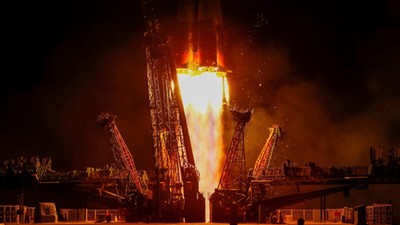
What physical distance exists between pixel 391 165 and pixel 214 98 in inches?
653

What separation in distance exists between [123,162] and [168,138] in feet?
15.7

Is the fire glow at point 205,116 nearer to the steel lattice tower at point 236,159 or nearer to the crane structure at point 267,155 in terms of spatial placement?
the crane structure at point 267,155

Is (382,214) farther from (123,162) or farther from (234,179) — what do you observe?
(123,162)

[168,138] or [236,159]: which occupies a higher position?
[168,138]

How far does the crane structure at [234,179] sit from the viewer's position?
61.6 m

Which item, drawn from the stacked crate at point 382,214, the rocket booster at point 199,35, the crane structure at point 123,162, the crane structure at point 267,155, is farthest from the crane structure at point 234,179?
the stacked crate at point 382,214

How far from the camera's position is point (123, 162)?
65812 millimetres

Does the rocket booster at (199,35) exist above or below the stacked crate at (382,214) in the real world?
above

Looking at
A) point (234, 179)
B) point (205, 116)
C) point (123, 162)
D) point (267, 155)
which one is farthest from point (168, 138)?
point (267, 155)

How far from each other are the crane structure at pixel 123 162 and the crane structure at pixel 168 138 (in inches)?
93.8

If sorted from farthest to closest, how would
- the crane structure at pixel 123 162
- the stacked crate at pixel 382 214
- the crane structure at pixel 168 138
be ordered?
the crane structure at pixel 123 162, the crane structure at pixel 168 138, the stacked crate at pixel 382 214

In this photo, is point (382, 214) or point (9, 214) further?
point (9, 214)

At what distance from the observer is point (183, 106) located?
63.1m

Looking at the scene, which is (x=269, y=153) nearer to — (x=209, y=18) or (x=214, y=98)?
(x=214, y=98)
